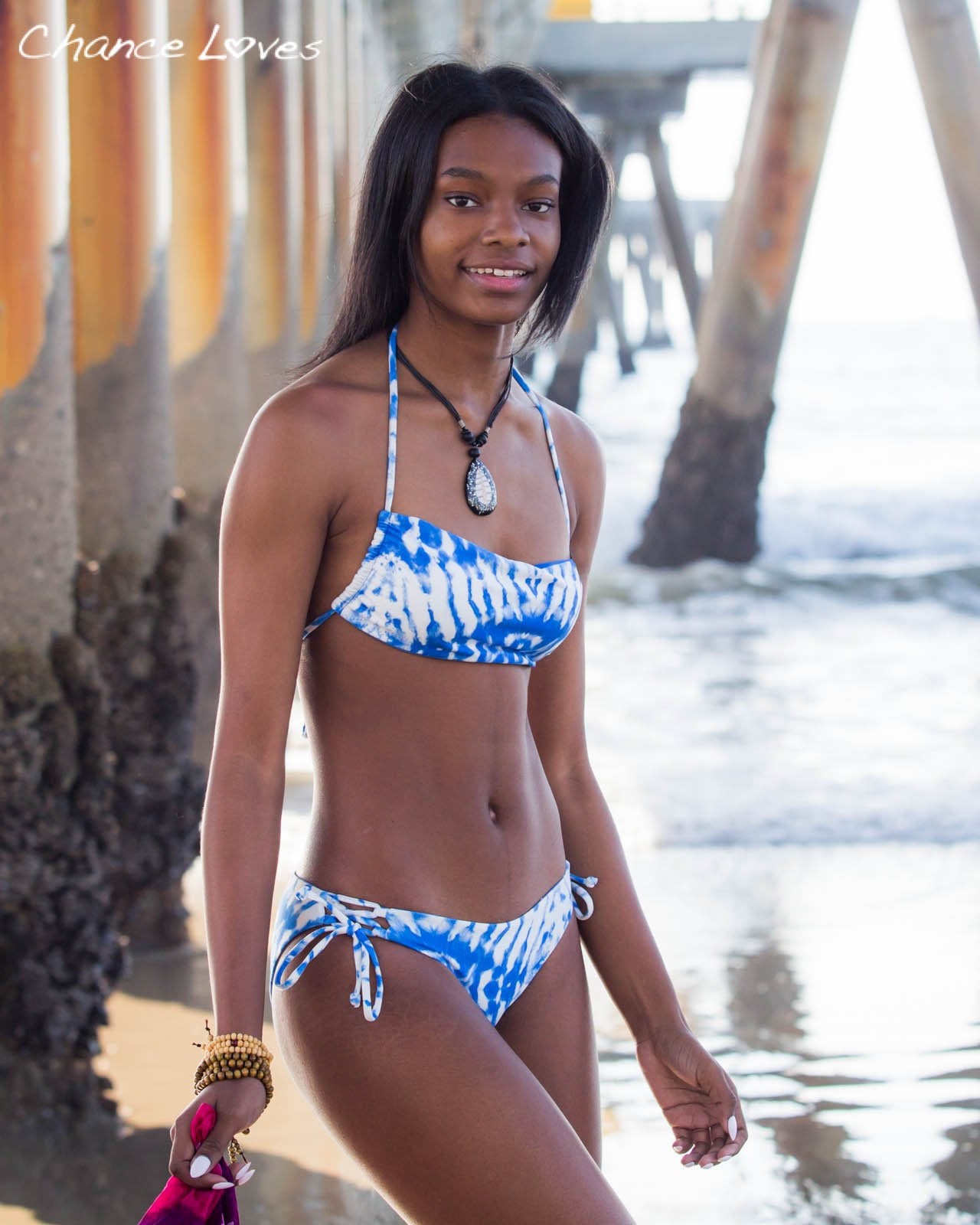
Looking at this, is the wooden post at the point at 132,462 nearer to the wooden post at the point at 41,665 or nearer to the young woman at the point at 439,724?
the wooden post at the point at 41,665

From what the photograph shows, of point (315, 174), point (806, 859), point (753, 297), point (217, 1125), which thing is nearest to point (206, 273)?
point (806, 859)

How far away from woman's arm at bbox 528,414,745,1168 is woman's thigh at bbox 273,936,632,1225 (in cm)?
42

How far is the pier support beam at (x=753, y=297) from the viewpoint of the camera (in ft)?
39.7

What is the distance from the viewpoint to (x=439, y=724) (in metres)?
2.06

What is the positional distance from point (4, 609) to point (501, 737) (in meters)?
1.81

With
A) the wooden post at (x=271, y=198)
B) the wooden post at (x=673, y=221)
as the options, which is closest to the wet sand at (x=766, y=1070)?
the wooden post at (x=271, y=198)

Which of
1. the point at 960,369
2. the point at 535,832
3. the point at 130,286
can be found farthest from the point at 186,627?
the point at 960,369

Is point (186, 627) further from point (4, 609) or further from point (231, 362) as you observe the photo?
point (231, 362)

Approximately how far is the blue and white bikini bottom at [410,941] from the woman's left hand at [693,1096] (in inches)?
10.5

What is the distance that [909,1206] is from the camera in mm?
3469

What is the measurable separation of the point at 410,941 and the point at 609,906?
0.44 m

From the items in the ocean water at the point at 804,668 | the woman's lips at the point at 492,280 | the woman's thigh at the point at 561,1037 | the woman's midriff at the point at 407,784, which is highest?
the woman's lips at the point at 492,280

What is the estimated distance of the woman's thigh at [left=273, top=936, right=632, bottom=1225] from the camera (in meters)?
1.81

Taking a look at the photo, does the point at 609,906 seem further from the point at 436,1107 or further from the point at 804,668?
the point at 804,668
